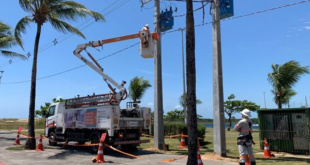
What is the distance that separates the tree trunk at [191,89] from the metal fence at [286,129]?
724cm

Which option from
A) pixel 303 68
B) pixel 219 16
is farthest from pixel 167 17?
pixel 303 68

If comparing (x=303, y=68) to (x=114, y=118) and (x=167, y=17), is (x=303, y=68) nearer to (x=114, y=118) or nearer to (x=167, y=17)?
(x=167, y=17)

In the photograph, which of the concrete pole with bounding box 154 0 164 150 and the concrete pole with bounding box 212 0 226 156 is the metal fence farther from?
the concrete pole with bounding box 154 0 164 150

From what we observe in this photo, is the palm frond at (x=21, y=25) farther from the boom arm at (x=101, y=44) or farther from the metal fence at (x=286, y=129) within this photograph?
the metal fence at (x=286, y=129)

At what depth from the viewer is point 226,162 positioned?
11.1 m

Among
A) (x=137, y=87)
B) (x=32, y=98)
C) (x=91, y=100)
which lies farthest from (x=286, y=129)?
(x=137, y=87)

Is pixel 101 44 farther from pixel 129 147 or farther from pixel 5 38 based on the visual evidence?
pixel 5 38

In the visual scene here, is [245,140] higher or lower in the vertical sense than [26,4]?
lower

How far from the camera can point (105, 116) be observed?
13.6 metres

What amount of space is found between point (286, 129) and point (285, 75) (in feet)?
17.0

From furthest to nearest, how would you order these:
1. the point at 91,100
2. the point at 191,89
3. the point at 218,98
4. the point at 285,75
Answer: the point at 285,75
the point at 91,100
the point at 218,98
the point at 191,89

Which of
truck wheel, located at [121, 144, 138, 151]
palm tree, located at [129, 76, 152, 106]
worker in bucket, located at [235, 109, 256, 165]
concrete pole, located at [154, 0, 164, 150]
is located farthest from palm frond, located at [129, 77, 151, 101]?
worker in bucket, located at [235, 109, 256, 165]

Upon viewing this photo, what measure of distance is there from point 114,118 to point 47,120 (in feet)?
23.4

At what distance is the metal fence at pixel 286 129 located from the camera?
12.7 metres
